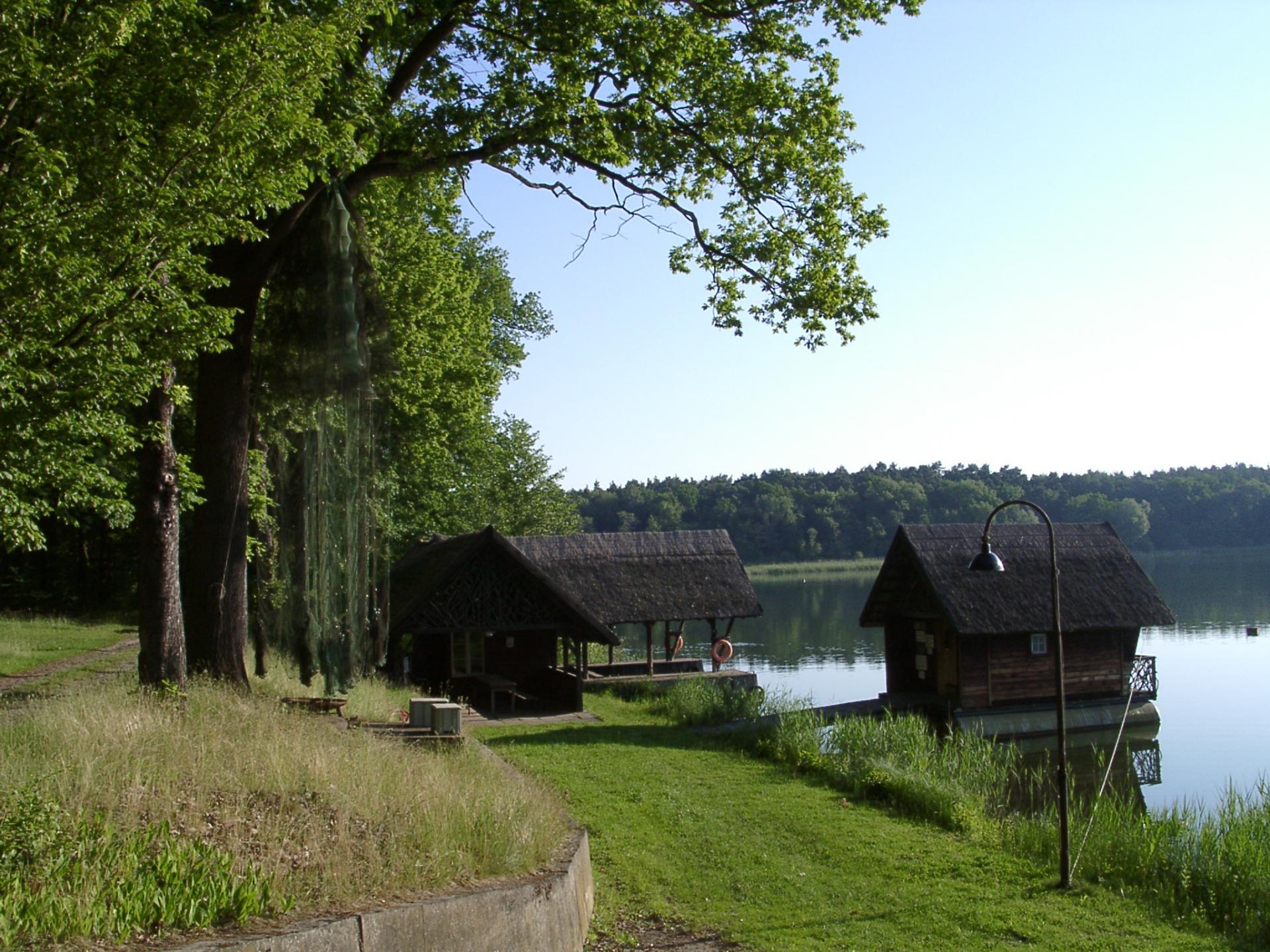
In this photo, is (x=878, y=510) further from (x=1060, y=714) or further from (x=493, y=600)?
(x=1060, y=714)

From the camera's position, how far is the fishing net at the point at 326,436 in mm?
12266

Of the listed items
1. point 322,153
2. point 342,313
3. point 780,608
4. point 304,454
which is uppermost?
point 322,153

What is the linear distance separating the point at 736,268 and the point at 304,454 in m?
6.72

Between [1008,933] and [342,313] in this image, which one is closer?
[1008,933]

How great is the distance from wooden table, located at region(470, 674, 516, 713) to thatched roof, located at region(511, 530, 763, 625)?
21.9 feet

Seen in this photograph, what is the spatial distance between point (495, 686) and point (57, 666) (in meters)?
7.72

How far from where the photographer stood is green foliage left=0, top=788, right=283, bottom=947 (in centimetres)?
530

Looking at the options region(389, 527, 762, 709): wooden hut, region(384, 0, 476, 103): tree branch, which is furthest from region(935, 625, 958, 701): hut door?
region(384, 0, 476, 103): tree branch

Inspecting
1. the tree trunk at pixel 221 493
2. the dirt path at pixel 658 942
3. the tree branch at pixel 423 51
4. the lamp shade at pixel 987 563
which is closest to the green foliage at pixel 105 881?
the dirt path at pixel 658 942

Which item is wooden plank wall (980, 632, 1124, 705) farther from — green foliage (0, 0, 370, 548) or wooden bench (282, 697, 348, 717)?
green foliage (0, 0, 370, 548)

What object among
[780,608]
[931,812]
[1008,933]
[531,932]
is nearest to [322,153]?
[531,932]

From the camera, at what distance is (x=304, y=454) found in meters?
12.3

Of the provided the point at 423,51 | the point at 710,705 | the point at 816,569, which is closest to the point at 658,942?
the point at 423,51

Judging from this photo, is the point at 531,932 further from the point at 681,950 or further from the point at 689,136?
the point at 689,136
